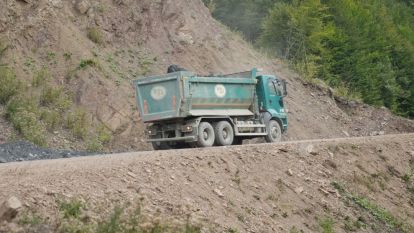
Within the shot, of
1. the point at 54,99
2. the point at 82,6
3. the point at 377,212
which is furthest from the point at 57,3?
the point at 377,212

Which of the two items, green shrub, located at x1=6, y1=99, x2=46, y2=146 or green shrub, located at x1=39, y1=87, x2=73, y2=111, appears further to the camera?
green shrub, located at x1=39, y1=87, x2=73, y2=111

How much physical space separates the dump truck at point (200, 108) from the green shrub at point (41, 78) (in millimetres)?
4719

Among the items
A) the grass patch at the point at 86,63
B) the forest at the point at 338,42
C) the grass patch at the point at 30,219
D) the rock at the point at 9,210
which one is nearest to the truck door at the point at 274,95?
the grass patch at the point at 86,63

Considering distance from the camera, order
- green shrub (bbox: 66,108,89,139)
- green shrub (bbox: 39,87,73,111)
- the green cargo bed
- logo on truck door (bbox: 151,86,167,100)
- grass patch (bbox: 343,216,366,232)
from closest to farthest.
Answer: grass patch (bbox: 343,216,366,232) < the green cargo bed < logo on truck door (bbox: 151,86,167,100) < green shrub (bbox: 66,108,89,139) < green shrub (bbox: 39,87,73,111)

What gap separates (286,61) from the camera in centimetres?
3772

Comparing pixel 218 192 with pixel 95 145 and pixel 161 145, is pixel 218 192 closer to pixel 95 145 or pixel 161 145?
pixel 161 145

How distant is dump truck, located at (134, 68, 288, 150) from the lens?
18.1 meters

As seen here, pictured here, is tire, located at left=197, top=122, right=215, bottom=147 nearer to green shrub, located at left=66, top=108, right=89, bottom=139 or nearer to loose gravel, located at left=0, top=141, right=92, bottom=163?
loose gravel, located at left=0, top=141, right=92, bottom=163

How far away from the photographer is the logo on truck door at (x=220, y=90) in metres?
19.2

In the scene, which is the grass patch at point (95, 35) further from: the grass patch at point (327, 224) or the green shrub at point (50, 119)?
the grass patch at point (327, 224)

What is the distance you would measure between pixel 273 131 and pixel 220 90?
3667 mm

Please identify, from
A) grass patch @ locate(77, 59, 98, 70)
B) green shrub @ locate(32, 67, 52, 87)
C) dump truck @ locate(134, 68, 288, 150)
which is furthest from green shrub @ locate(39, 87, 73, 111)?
dump truck @ locate(134, 68, 288, 150)

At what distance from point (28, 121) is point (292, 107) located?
14.7 metres

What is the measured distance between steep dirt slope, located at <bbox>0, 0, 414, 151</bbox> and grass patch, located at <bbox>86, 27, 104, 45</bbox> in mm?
83
